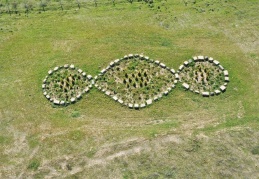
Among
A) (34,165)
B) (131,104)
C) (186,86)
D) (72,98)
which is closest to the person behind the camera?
(34,165)

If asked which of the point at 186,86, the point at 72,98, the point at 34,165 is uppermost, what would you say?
the point at 186,86

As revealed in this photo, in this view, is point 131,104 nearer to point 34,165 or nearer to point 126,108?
point 126,108

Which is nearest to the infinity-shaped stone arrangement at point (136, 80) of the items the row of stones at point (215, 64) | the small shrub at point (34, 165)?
the row of stones at point (215, 64)

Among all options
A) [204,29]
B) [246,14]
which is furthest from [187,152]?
[246,14]

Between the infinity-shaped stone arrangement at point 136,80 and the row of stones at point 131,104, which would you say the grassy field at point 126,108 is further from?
the infinity-shaped stone arrangement at point 136,80

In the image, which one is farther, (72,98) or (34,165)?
(72,98)

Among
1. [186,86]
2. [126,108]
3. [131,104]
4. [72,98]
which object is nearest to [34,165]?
[72,98]

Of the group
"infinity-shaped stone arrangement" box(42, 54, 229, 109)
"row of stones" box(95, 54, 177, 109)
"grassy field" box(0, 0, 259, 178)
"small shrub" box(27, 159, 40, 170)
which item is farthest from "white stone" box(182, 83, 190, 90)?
"small shrub" box(27, 159, 40, 170)
